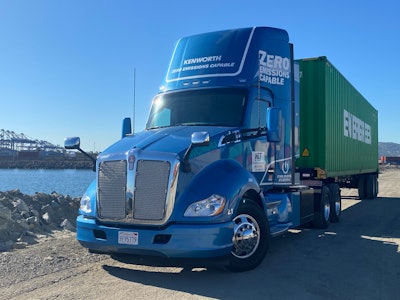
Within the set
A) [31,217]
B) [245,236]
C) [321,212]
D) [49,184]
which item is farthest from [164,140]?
[49,184]

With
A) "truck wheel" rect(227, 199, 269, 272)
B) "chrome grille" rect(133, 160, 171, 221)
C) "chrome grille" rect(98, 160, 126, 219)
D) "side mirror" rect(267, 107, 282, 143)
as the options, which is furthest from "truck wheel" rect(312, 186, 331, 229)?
"chrome grille" rect(98, 160, 126, 219)

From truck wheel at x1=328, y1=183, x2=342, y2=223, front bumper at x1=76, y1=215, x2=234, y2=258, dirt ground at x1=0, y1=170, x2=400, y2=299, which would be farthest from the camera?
truck wheel at x1=328, y1=183, x2=342, y2=223

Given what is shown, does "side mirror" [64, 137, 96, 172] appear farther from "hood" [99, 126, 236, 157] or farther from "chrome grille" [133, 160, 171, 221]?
"chrome grille" [133, 160, 171, 221]

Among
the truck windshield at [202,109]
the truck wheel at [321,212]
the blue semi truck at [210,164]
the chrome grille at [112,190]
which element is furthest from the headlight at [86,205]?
the truck wheel at [321,212]

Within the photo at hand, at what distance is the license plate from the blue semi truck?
1 cm

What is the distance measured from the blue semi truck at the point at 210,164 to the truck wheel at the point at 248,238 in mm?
14

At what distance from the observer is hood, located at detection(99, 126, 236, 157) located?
5.62 m

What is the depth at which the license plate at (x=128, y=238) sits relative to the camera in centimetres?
528

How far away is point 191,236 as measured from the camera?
5141 millimetres

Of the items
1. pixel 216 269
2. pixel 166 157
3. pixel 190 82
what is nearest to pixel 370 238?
pixel 216 269

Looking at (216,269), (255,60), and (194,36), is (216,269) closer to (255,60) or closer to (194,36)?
(255,60)

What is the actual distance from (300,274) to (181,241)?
1.81m

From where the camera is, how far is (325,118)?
10359mm

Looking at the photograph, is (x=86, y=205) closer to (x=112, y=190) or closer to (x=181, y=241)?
(x=112, y=190)
